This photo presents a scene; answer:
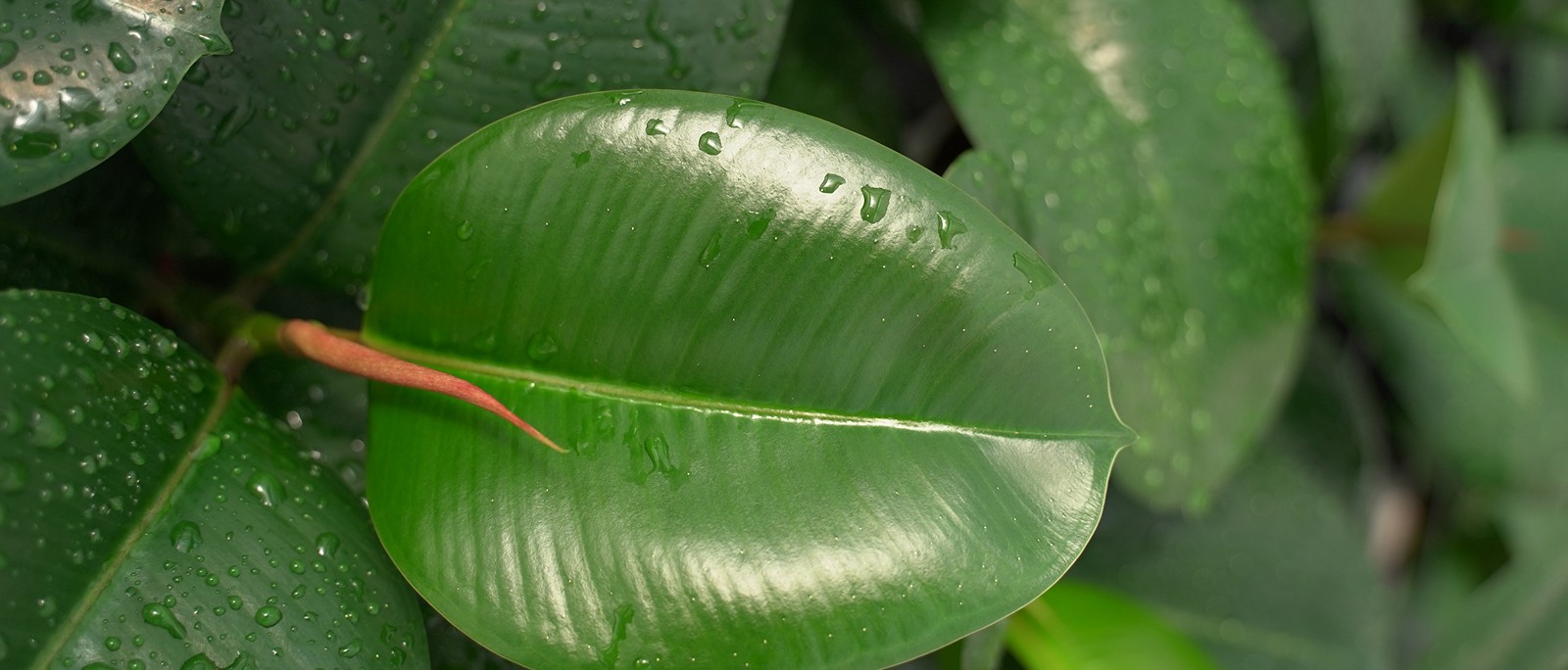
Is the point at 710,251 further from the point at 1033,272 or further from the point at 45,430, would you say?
the point at 45,430

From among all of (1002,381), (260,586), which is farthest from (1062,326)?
(260,586)

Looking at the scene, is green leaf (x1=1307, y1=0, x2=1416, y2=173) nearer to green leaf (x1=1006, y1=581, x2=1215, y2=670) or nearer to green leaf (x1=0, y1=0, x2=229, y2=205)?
green leaf (x1=1006, y1=581, x2=1215, y2=670)

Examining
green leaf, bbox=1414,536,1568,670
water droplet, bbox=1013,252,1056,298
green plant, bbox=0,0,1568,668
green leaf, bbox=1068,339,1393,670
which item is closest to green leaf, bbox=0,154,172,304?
green plant, bbox=0,0,1568,668

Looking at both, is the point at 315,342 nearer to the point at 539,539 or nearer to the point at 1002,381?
the point at 539,539

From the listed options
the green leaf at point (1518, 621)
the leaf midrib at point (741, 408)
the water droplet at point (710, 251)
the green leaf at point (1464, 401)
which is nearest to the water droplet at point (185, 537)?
the leaf midrib at point (741, 408)

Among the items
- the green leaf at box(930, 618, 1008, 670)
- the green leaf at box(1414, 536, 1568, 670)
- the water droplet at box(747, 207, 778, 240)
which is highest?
the water droplet at box(747, 207, 778, 240)

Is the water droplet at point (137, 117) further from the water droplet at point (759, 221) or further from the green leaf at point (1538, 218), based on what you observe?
the green leaf at point (1538, 218)

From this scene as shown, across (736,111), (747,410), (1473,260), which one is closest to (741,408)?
(747,410)

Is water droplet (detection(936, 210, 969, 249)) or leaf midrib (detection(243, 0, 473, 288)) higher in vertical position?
water droplet (detection(936, 210, 969, 249))
